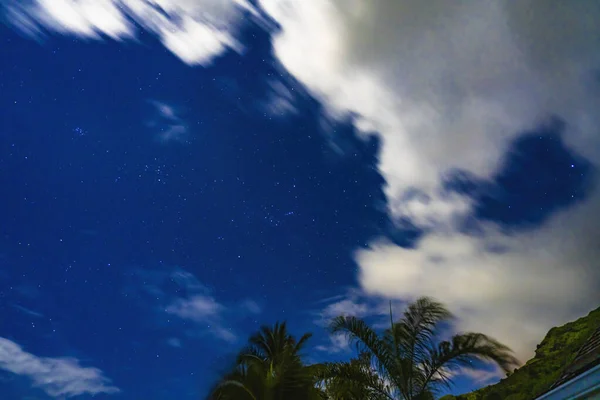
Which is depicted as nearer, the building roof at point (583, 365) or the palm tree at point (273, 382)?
the building roof at point (583, 365)

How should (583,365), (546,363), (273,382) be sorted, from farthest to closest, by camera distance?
(546,363), (273,382), (583,365)

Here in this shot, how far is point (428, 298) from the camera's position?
645 inches

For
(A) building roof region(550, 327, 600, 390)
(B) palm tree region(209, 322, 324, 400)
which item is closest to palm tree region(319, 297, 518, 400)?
(B) palm tree region(209, 322, 324, 400)

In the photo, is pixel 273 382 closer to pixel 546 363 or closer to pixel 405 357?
pixel 405 357

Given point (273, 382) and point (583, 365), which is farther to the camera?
point (273, 382)

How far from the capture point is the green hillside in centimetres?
2477

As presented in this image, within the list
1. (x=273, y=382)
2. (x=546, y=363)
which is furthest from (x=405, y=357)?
(x=546, y=363)

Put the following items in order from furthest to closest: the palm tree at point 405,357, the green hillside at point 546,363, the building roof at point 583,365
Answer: the green hillside at point 546,363, the palm tree at point 405,357, the building roof at point 583,365

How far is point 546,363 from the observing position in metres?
27.9

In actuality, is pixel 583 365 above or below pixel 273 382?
below

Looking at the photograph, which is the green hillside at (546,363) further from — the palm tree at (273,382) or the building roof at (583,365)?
→ the building roof at (583,365)

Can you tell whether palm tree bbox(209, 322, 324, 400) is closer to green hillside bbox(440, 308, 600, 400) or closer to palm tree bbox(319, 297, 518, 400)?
palm tree bbox(319, 297, 518, 400)

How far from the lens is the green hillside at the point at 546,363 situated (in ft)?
81.3

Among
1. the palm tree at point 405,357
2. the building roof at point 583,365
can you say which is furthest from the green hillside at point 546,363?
the building roof at point 583,365
